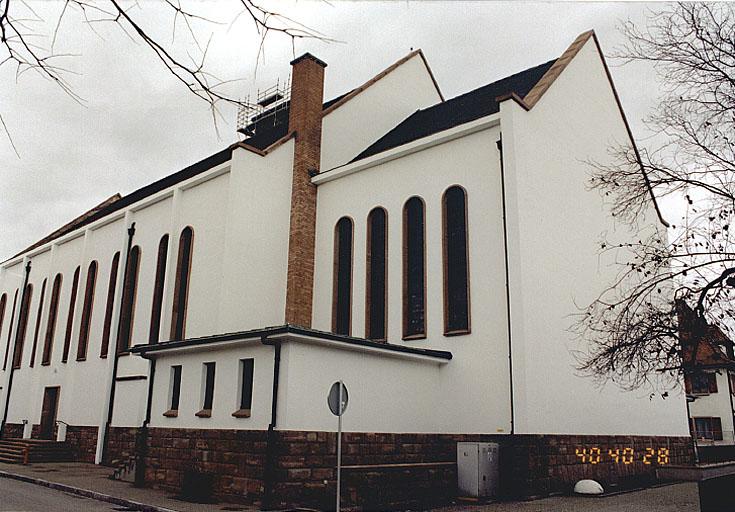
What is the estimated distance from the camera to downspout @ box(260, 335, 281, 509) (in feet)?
41.7

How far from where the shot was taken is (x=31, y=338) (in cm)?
3228

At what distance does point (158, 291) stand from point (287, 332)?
42.0 feet

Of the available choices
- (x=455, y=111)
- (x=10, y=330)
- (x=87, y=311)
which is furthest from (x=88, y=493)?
(x=10, y=330)

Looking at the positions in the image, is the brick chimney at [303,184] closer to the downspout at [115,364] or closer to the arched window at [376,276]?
the arched window at [376,276]

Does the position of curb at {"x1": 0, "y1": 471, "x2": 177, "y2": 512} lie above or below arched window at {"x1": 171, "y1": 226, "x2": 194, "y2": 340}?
below

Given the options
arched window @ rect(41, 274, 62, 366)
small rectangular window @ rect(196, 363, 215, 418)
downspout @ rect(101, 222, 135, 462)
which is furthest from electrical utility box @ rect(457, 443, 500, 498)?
arched window @ rect(41, 274, 62, 366)

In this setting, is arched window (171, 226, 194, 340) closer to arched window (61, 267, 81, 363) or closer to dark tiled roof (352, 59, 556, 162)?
dark tiled roof (352, 59, 556, 162)

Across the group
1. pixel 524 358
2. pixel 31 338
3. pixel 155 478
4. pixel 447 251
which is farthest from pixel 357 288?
pixel 31 338

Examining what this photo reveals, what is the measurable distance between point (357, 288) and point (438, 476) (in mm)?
7172

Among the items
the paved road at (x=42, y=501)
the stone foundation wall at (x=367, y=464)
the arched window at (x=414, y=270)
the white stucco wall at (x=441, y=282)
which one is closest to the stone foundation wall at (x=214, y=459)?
the stone foundation wall at (x=367, y=464)

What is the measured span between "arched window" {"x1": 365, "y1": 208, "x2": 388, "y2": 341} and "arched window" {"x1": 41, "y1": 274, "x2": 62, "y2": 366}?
1776 cm

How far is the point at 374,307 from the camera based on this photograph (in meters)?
20.1

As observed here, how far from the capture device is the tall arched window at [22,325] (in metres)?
33.0

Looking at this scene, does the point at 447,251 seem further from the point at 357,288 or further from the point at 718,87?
the point at 718,87
